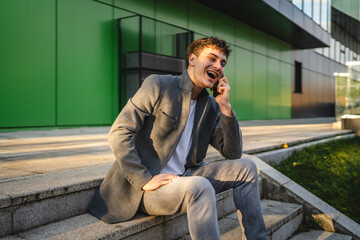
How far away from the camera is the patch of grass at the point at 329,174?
4984 millimetres

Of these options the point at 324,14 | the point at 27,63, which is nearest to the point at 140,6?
the point at 27,63

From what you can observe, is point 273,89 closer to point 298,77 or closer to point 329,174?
point 298,77

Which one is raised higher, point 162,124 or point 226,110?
point 226,110

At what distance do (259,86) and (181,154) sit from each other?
17705mm

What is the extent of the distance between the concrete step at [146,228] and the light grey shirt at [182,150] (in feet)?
1.27

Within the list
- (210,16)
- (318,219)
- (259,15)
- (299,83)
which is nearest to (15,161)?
(318,219)

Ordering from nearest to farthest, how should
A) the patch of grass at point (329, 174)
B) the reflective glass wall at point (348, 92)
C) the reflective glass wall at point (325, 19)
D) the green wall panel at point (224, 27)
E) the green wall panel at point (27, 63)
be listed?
the patch of grass at point (329, 174)
the green wall panel at point (27, 63)
the reflective glass wall at point (348, 92)
the green wall panel at point (224, 27)
the reflective glass wall at point (325, 19)

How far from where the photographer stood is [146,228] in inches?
96.6

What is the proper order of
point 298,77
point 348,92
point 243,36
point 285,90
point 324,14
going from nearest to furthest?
point 348,92, point 243,36, point 285,90, point 324,14, point 298,77

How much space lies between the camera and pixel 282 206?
408cm

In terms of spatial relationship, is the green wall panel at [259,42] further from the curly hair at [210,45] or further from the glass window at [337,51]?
the curly hair at [210,45]

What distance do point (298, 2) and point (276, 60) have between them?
12.5ft

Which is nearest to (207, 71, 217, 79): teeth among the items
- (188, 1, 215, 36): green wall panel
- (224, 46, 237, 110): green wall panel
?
(188, 1, 215, 36): green wall panel

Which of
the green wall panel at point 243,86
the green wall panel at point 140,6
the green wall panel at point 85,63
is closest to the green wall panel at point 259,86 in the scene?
the green wall panel at point 243,86
